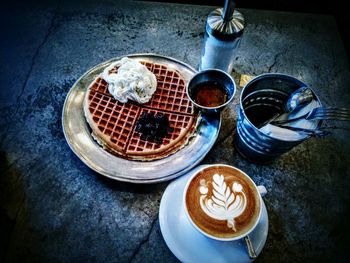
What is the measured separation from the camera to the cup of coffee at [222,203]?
134 cm

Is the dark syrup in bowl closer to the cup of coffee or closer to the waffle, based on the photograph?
the waffle

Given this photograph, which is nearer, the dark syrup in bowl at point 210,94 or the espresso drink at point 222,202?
the espresso drink at point 222,202

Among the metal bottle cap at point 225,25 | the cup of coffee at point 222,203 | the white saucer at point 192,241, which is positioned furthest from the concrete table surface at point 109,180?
the metal bottle cap at point 225,25

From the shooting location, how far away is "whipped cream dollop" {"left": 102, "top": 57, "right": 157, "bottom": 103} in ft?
6.30

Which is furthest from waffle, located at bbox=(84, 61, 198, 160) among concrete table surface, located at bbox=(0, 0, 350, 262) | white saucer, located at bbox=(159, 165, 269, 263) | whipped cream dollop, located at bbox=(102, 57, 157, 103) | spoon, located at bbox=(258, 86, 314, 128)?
spoon, located at bbox=(258, 86, 314, 128)

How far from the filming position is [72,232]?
165cm

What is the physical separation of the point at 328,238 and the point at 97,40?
2.35 m

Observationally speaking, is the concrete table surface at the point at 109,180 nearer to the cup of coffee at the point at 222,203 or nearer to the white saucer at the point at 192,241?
the white saucer at the point at 192,241

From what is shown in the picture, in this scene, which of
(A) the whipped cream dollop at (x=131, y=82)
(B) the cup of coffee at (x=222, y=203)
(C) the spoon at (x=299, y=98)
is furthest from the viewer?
(A) the whipped cream dollop at (x=131, y=82)

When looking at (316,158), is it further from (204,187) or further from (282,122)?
(204,187)

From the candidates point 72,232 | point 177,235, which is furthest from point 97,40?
point 177,235

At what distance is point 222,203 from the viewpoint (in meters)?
1.40

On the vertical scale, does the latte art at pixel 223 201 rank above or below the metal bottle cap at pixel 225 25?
below

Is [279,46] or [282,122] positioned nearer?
[282,122]
